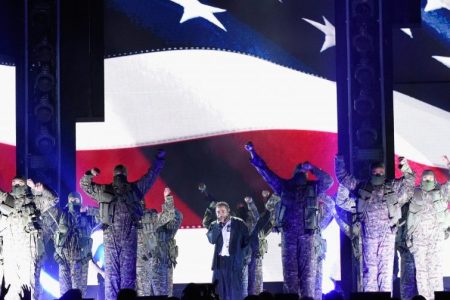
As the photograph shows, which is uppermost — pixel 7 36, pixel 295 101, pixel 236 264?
pixel 7 36

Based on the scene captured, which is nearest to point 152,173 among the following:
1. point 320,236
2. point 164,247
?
point 164,247

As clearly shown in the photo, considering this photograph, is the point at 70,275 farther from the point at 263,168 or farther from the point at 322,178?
the point at 322,178

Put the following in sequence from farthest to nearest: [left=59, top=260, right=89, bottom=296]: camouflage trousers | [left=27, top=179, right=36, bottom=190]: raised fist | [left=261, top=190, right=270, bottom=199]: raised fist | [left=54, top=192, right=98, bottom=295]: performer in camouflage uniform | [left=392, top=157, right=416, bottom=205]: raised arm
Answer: [left=261, top=190, right=270, bottom=199]: raised fist
[left=59, top=260, right=89, bottom=296]: camouflage trousers
[left=54, top=192, right=98, bottom=295]: performer in camouflage uniform
[left=27, top=179, right=36, bottom=190]: raised fist
[left=392, top=157, right=416, bottom=205]: raised arm

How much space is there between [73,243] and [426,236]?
4.09m

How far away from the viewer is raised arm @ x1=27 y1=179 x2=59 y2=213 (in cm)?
1184

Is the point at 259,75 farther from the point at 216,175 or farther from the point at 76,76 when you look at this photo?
the point at 76,76

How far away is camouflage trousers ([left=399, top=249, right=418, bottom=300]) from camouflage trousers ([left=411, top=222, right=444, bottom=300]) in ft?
1.02

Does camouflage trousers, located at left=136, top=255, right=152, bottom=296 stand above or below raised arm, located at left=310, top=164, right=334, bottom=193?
below

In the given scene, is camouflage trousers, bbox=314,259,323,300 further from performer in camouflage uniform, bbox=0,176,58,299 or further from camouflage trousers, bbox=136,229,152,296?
performer in camouflage uniform, bbox=0,176,58,299

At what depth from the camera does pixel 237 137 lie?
13.7 metres

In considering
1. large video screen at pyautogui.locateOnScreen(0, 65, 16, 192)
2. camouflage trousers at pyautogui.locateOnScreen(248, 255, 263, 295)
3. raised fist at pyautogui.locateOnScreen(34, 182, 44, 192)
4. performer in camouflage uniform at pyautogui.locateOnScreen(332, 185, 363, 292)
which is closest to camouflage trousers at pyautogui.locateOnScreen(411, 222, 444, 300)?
performer in camouflage uniform at pyautogui.locateOnScreen(332, 185, 363, 292)

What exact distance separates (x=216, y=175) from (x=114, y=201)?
2.82 metres

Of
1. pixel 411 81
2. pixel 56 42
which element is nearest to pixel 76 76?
pixel 56 42

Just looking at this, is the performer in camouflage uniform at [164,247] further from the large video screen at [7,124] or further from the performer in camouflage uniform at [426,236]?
the performer in camouflage uniform at [426,236]
